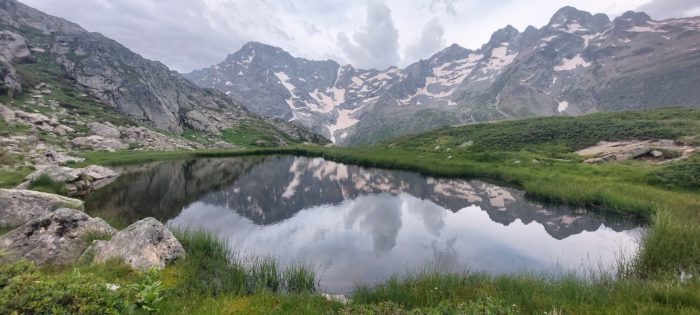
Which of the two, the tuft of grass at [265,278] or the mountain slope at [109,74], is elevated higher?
the mountain slope at [109,74]

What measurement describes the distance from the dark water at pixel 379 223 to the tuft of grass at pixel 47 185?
2.74 meters

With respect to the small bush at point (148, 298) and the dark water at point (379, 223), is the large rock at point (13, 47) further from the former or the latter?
the small bush at point (148, 298)

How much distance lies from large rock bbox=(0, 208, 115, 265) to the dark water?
8347 millimetres

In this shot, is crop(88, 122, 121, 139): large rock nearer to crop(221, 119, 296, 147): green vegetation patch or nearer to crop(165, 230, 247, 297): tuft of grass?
crop(221, 119, 296, 147): green vegetation patch

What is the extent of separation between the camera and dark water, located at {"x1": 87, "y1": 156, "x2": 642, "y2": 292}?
2016 cm

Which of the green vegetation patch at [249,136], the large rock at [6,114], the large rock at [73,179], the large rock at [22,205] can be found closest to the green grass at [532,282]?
the large rock at [22,205]

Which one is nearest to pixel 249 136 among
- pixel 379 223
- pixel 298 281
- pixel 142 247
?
pixel 379 223

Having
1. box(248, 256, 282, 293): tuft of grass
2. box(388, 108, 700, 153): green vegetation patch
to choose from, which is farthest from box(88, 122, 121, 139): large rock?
box(248, 256, 282, 293): tuft of grass

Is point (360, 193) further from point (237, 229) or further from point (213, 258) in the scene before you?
point (213, 258)

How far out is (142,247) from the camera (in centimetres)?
1373

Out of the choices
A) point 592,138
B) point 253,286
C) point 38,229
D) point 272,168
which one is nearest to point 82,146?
point 272,168

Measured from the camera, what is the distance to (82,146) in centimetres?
7119

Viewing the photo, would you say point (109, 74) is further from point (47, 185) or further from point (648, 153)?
point (648, 153)

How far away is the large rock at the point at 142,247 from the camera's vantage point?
1323 centimetres
